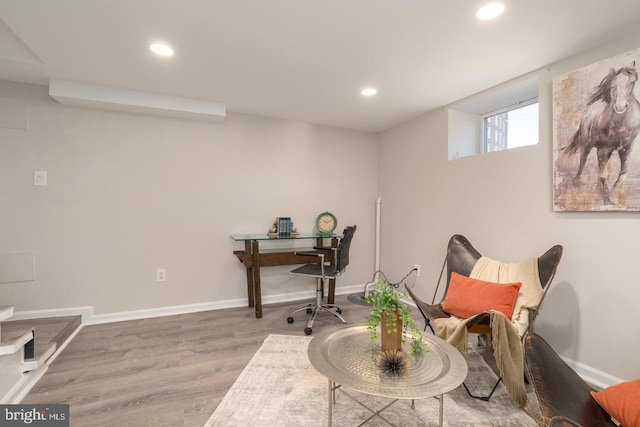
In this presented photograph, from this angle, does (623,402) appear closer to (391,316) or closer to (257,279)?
(391,316)

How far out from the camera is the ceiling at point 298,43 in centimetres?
167

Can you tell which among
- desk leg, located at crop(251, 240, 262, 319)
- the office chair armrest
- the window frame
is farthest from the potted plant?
the window frame

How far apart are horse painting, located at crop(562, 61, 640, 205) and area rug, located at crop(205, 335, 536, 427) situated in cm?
149

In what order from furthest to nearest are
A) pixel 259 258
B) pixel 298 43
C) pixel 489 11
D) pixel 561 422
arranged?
1. pixel 259 258
2. pixel 298 43
3. pixel 489 11
4. pixel 561 422

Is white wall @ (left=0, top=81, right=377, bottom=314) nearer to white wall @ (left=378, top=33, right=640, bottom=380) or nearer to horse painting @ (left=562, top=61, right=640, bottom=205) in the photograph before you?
white wall @ (left=378, top=33, right=640, bottom=380)

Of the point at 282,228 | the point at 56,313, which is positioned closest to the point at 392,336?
the point at 282,228

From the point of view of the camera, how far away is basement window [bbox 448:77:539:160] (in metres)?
2.62

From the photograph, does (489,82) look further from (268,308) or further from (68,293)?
(68,293)

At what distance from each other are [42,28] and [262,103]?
1717 millimetres

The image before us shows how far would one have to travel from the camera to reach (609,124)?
6.27 feet

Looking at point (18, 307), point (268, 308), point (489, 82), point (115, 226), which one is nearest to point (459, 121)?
point (489, 82)

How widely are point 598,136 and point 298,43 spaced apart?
83.0 inches

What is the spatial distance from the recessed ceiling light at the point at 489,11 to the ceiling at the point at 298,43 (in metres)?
0.04

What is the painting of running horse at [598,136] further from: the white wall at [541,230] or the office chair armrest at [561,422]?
the office chair armrest at [561,422]
